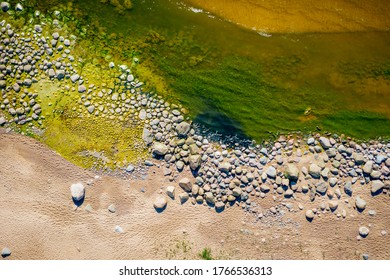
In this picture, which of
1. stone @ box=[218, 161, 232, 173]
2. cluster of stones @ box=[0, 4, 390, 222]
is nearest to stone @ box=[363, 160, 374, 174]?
cluster of stones @ box=[0, 4, 390, 222]

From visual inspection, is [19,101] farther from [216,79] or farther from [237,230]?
[237,230]

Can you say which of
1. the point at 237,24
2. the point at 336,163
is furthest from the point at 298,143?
the point at 237,24

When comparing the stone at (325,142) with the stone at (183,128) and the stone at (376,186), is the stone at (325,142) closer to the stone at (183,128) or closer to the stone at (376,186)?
the stone at (376,186)

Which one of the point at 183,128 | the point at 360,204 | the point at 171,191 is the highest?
the point at 183,128

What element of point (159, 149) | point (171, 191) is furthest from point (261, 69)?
point (171, 191)

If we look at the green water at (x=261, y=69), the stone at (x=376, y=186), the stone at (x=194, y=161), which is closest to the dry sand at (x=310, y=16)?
the green water at (x=261, y=69)

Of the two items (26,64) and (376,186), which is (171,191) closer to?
(26,64)
